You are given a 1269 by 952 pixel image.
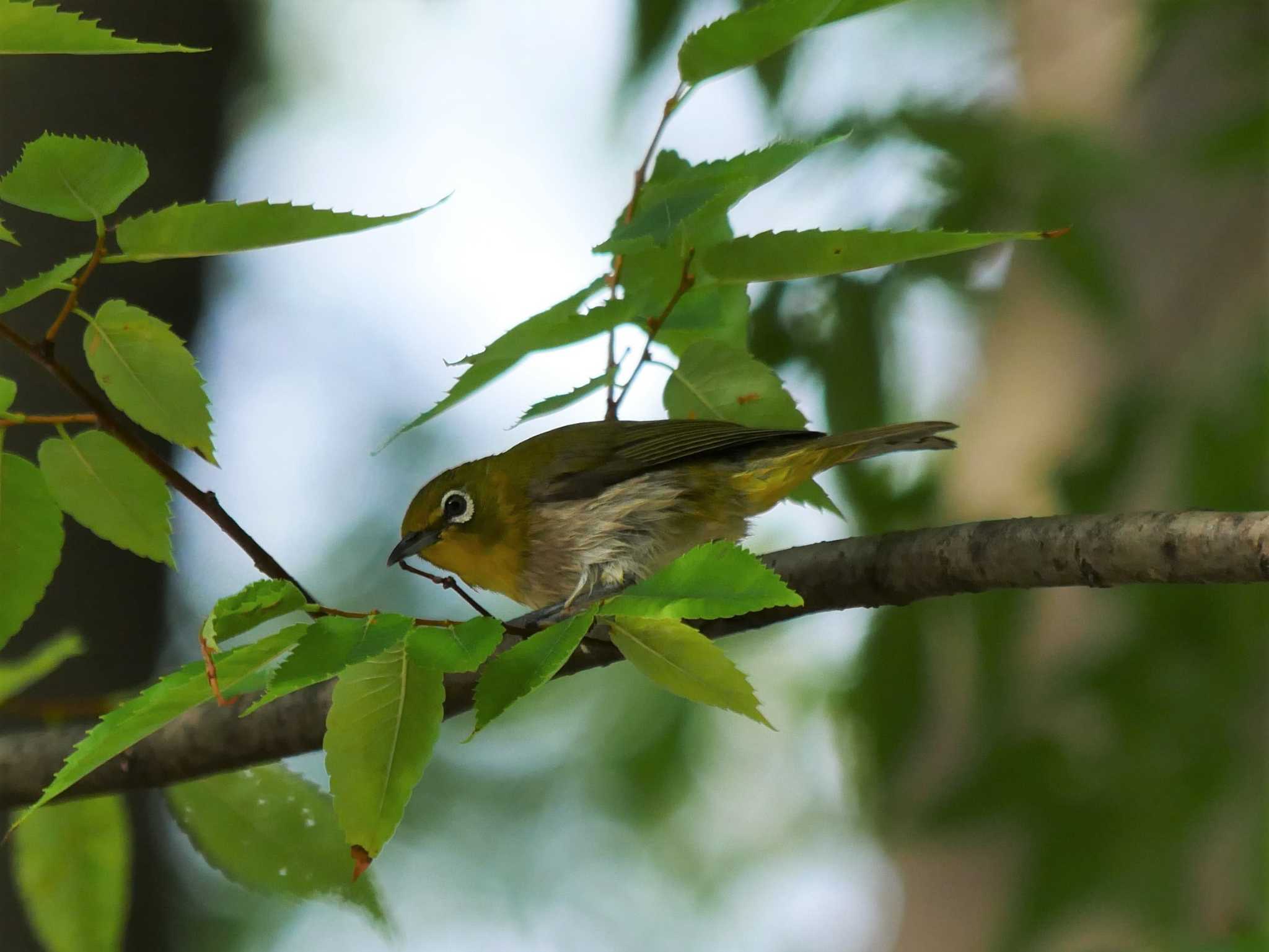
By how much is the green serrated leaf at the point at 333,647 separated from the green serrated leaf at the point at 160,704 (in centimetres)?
3

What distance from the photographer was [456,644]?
0.98 m

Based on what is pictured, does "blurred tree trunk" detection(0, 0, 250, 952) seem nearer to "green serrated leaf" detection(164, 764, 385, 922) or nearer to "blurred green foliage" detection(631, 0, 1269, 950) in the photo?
"green serrated leaf" detection(164, 764, 385, 922)

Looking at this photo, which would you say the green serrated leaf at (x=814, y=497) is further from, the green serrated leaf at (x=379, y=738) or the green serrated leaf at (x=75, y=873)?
the green serrated leaf at (x=75, y=873)

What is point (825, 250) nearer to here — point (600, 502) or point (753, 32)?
point (753, 32)

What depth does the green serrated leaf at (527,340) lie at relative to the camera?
1.29 metres

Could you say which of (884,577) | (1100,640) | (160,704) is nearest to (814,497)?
(884,577)

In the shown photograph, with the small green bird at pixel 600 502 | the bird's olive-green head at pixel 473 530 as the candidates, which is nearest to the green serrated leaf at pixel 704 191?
the small green bird at pixel 600 502

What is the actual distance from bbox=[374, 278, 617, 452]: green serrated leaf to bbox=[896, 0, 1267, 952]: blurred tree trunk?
124 centimetres

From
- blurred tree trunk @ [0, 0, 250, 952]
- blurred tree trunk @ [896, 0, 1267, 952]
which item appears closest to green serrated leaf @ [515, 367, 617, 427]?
blurred tree trunk @ [896, 0, 1267, 952]

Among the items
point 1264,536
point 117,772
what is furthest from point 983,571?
point 117,772

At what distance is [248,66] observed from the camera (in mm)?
3734

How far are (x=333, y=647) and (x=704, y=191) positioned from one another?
22.0 inches

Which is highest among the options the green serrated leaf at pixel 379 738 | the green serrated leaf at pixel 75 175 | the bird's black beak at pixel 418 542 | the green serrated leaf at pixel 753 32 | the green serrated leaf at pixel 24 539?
the green serrated leaf at pixel 753 32

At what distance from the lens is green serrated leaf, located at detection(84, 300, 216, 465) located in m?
1.18
